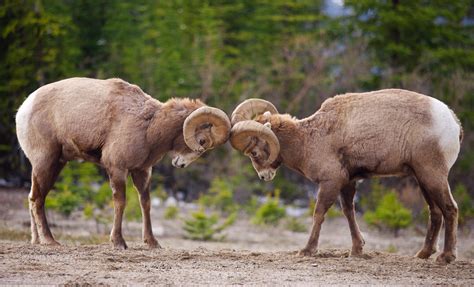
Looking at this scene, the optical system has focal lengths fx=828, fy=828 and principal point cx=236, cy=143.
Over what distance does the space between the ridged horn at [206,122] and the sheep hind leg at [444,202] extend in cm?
302

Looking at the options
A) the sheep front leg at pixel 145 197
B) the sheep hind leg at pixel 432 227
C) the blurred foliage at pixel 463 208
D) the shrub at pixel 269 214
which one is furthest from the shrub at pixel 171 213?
the sheep hind leg at pixel 432 227

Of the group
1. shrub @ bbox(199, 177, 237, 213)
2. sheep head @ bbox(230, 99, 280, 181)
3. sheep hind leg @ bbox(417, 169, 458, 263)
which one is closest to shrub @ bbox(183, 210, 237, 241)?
shrub @ bbox(199, 177, 237, 213)

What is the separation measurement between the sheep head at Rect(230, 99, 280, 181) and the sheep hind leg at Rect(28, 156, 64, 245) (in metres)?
2.87

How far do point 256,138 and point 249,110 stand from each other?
0.65 meters

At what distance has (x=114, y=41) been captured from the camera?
100 ft

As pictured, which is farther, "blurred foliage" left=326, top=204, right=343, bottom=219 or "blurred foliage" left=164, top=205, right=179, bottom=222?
"blurred foliage" left=326, top=204, right=343, bottom=219

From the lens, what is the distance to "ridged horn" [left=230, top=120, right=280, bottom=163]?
12.6m

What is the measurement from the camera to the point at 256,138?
1302 centimetres

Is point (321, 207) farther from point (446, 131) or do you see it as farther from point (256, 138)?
point (446, 131)

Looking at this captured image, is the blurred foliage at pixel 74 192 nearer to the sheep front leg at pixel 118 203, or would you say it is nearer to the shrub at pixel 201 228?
the shrub at pixel 201 228

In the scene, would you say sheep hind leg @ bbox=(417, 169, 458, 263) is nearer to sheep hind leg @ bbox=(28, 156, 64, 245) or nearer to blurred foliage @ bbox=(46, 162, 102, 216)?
sheep hind leg @ bbox=(28, 156, 64, 245)

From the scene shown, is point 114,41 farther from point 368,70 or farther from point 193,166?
point 368,70

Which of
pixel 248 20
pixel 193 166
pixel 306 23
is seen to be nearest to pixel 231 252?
pixel 193 166

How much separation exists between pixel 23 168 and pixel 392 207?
9.94 meters
